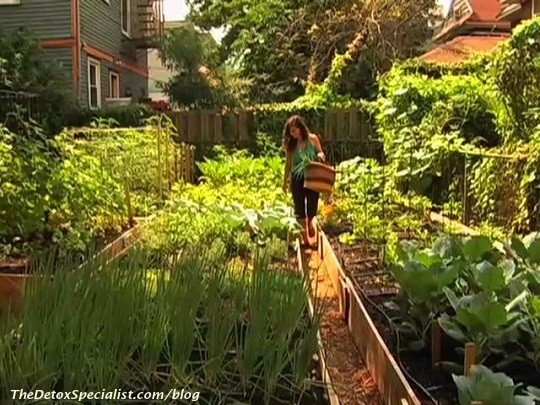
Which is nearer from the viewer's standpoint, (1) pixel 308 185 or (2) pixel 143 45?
(1) pixel 308 185

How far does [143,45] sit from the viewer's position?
2208 cm

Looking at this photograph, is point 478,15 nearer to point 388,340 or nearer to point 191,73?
point 191,73

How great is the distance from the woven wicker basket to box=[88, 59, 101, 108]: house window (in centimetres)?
1137

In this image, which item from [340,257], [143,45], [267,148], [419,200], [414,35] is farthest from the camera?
[143,45]

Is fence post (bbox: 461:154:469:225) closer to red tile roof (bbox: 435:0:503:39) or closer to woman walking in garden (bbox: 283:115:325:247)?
woman walking in garden (bbox: 283:115:325:247)

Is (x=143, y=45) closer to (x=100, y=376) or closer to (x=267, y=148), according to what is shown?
(x=267, y=148)

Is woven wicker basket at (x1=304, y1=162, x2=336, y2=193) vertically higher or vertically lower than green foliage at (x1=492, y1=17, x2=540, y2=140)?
lower

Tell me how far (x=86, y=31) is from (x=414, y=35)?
8670 mm

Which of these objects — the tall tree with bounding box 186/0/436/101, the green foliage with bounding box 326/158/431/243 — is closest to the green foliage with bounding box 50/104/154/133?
the tall tree with bounding box 186/0/436/101

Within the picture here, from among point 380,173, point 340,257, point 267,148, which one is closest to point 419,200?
point 380,173

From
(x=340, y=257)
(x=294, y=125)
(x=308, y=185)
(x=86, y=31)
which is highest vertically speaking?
(x=86, y=31)

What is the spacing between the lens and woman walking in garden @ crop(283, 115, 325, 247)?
7738 millimetres

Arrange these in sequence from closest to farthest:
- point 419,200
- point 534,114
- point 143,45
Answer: point 534,114
point 419,200
point 143,45

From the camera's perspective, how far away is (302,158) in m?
7.75
